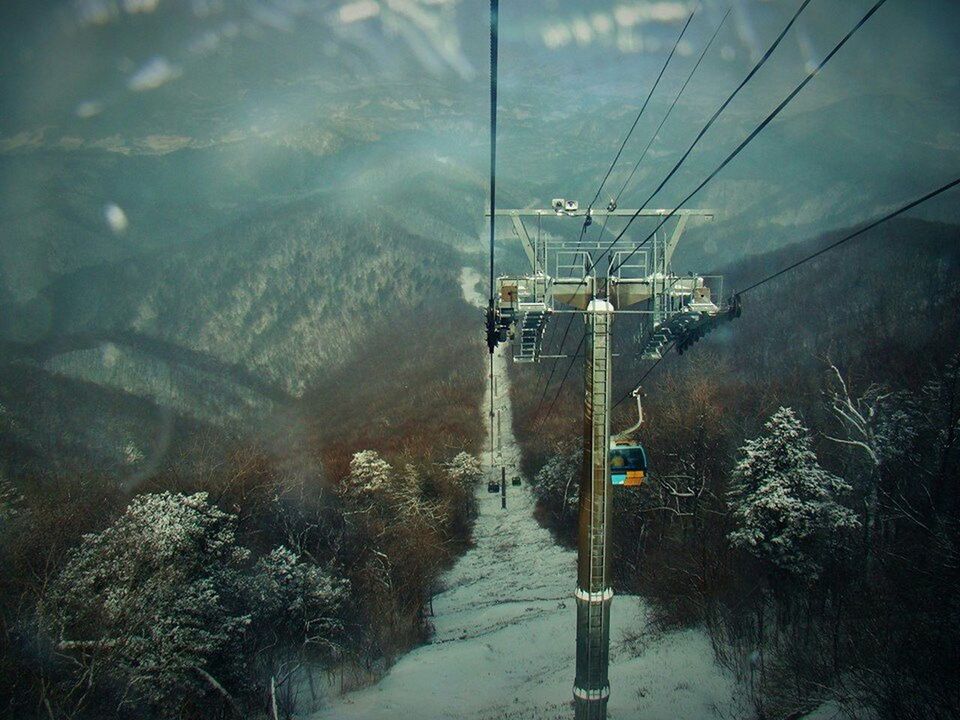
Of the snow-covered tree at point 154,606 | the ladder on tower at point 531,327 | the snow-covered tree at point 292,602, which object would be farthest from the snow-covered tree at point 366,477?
the ladder on tower at point 531,327

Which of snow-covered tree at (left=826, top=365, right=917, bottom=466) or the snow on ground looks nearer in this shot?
the snow on ground

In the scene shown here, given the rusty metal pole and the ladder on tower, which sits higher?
the ladder on tower

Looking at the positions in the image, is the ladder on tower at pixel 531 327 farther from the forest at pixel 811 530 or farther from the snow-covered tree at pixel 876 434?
the snow-covered tree at pixel 876 434

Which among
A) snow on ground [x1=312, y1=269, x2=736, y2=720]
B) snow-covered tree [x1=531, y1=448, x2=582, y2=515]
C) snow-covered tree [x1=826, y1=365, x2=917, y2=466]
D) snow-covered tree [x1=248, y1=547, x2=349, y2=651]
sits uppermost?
Result: snow-covered tree [x1=826, y1=365, x2=917, y2=466]

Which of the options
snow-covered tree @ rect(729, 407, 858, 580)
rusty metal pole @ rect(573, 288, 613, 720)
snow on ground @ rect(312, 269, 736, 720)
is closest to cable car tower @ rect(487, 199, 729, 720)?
rusty metal pole @ rect(573, 288, 613, 720)

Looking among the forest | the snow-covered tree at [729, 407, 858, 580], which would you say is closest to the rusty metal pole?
the forest

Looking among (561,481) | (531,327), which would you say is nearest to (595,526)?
(531,327)

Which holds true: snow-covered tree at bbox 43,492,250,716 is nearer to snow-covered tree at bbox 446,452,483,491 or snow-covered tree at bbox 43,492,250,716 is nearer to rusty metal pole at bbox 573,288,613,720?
rusty metal pole at bbox 573,288,613,720

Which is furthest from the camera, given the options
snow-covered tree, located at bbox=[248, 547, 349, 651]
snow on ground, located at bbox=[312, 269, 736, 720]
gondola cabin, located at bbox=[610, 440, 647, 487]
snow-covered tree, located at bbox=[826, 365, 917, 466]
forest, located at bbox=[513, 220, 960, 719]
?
snow-covered tree, located at bbox=[826, 365, 917, 466]

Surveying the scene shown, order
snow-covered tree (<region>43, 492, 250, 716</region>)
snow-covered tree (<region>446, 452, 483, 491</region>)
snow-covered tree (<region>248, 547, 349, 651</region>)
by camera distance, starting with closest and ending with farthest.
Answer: snow-covered tree (<region>43, 492, 250, 716</region>) < snow-covered tree (<region>248, 547, 349, 651</region>) < snow-covered tree (<region>446, 452, 483, 491</region>)
